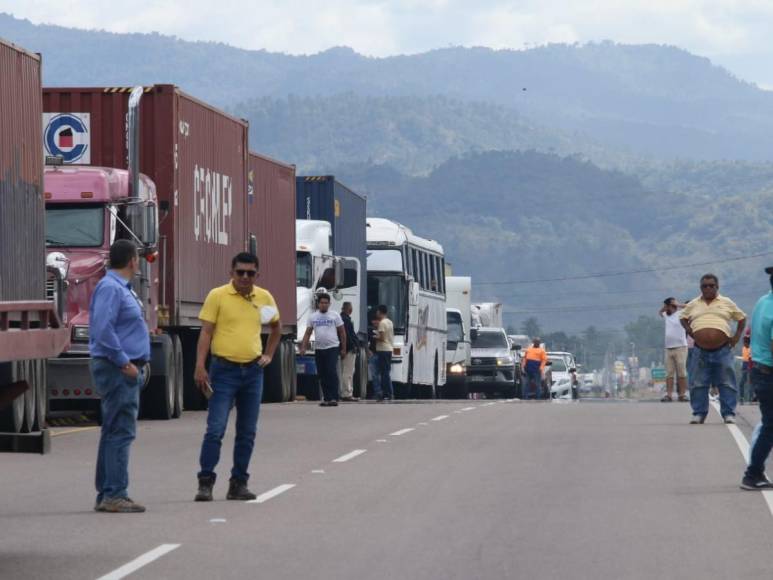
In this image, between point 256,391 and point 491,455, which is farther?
point 491,455

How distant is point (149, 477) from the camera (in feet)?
52.0

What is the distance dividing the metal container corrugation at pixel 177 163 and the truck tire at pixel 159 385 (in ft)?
1.80

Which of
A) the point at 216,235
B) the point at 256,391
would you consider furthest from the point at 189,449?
the point at 216,235

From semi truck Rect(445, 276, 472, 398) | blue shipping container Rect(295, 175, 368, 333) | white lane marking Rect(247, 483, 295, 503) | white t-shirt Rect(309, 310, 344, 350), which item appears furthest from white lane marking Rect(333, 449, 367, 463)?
semi truck Rect(445, 276, 472, 398)

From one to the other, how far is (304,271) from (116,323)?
23.0 m

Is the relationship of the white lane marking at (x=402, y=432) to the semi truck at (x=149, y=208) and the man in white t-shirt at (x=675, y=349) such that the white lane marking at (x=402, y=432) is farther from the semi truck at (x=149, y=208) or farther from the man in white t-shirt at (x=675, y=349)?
the man in white t-shirt at (x=675, y=349)

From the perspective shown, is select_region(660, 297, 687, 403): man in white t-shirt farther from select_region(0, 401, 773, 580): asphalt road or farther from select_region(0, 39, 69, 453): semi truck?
select_region(0, 39, 69, 453): semi truck

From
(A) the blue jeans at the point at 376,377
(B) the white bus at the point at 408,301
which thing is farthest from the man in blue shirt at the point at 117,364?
(B) the white bus at the point at 408,301

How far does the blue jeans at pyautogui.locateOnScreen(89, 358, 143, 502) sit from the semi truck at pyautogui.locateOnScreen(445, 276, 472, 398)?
3856 cm

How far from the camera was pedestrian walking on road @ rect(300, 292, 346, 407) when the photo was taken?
30.4 metres

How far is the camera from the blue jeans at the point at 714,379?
23000mm

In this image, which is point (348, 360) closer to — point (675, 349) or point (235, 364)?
point (675, 349)

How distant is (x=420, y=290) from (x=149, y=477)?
29170 millimetres

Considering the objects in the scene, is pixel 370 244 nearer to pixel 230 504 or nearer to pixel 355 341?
pixel 355 341
